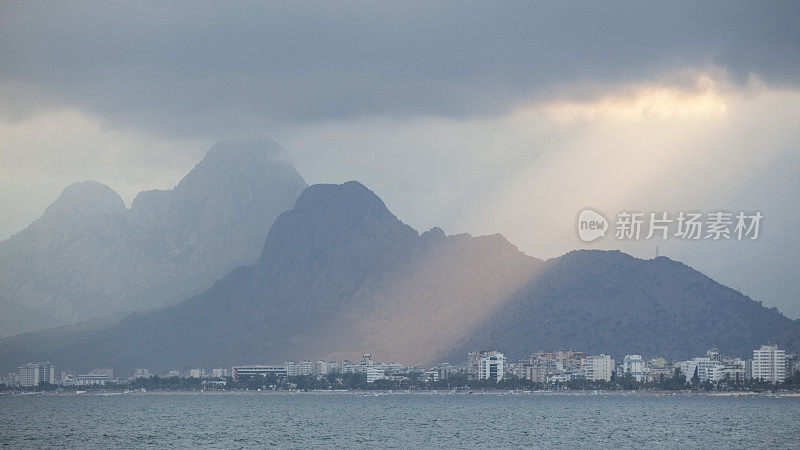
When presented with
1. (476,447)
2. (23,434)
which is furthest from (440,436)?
(23,434)

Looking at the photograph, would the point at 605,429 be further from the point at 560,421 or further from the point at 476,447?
the point at 476,447

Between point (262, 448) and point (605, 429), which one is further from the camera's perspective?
point (605, 429)

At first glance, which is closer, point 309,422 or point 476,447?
point 476,447

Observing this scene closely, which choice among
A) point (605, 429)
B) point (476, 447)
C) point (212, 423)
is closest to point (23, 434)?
point (212, 423)

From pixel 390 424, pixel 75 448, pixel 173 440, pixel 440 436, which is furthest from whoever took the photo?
pixel 390 424

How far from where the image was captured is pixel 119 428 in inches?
6757

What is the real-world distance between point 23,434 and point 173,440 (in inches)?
971

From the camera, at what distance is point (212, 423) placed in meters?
188

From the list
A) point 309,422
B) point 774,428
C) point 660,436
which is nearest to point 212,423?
point 309,422

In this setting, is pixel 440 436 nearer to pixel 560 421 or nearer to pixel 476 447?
pixel 476 447

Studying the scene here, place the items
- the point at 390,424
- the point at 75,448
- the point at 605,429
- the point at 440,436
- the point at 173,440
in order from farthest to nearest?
the point at 390,424
the point at 605,429
the point at 440,436
the point at 173,440
the point at 75,448

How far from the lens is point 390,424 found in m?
185

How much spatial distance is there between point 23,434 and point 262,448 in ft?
133

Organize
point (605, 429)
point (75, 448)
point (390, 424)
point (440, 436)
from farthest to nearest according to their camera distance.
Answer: point (390, 424)
point (605, 429)
point (440, 436)
point (75, 448)
